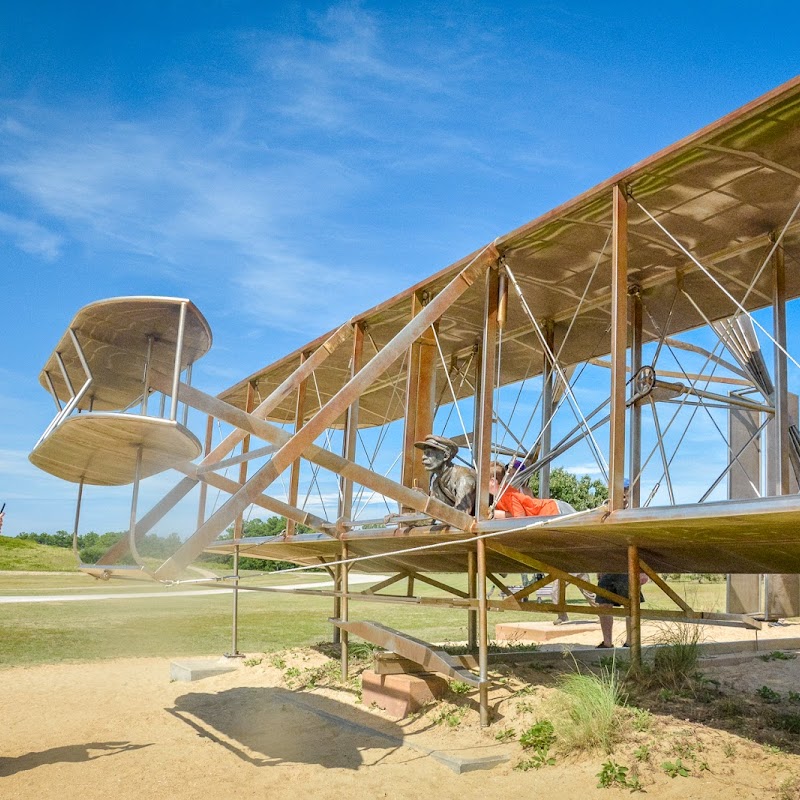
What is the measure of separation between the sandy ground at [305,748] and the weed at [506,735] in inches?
3.1

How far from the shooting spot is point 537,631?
14711 millimetres

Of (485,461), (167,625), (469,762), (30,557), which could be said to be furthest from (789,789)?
(30,557)

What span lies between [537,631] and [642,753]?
327 inches

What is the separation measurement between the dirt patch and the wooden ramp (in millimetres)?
556

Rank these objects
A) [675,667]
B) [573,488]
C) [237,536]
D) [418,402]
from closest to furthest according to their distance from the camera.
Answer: [675,667], [418,402], [237,536], [573,488]

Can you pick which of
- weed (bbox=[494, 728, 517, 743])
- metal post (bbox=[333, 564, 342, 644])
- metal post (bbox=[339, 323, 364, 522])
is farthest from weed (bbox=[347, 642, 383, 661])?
weed (bbox=[494, 728, 517, 743])

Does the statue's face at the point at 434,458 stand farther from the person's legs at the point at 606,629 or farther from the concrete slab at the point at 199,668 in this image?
the concrete slab at the point at 199,668

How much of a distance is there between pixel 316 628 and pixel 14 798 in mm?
14782

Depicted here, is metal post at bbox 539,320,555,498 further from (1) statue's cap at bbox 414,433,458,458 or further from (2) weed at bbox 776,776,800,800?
(2) weed at bbox 776,776,800,800

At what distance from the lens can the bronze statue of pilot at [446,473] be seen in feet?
29.2

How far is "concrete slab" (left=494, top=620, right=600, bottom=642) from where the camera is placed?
1473cm

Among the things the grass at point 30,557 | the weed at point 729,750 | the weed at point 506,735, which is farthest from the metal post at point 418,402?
the grass at point 30,557

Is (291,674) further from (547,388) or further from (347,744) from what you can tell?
(547,388)

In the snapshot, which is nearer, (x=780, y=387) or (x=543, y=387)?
(x=780, y=387)
